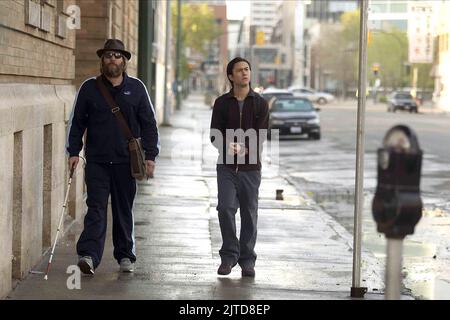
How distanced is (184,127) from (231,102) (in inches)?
1310

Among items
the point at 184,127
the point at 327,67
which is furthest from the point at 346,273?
the point at 327,67

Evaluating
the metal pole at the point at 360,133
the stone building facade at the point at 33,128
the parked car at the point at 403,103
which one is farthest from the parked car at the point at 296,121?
the parked car at the point at 403,103

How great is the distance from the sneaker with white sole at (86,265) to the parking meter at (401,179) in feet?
14.7

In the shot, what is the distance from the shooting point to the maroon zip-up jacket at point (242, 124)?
9.27m

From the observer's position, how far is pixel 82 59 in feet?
51.5

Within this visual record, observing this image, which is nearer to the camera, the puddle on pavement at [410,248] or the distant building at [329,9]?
the puddle on pavement at [410,248]

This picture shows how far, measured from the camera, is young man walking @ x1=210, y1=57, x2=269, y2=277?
928 centimetres

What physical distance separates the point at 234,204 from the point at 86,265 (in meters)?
1.39

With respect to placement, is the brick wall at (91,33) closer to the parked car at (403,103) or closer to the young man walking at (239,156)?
the young man walking at (239,156)

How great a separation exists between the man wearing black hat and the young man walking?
0.62 meters

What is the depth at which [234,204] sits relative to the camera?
31.0ft

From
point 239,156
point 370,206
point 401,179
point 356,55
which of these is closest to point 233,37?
point 356,55

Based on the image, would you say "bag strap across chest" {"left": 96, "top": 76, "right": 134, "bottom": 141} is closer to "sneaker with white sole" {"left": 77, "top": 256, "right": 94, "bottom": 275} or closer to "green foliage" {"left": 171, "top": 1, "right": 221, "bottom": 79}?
"sneaker with white sole" {"left": 77, "top": 256, "right": 94, "bottom": 275}

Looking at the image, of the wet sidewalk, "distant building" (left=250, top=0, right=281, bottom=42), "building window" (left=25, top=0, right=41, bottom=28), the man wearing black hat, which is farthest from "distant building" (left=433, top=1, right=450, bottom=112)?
the man wearing black hat
